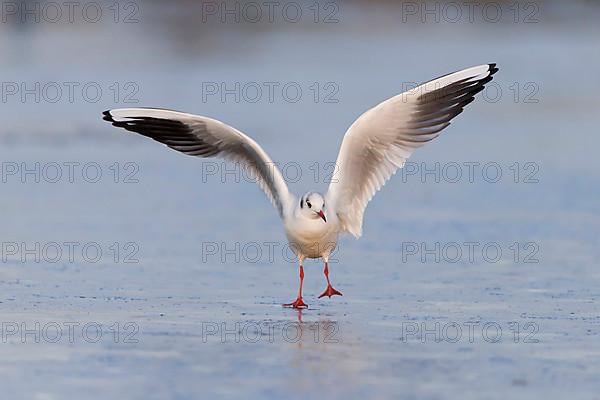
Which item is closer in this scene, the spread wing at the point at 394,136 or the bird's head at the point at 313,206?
the bird's head at the point at 313,206

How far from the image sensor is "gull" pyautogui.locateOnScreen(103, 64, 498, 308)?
9203 millimetres

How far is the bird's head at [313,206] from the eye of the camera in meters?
8.84

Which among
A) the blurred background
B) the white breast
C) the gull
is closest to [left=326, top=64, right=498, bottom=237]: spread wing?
the gull

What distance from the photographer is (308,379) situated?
262 inches

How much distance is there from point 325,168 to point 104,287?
5.06 meters

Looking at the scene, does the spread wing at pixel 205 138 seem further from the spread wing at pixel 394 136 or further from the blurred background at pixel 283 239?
the blurred background at pixel 283 239

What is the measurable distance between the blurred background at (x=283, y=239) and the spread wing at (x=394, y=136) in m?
0.58

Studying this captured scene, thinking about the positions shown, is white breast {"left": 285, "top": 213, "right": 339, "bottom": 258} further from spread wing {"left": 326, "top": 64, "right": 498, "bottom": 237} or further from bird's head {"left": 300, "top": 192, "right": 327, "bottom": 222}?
spread wing {"left": 326, "top": 64, "right": 498, "bottom": 237}

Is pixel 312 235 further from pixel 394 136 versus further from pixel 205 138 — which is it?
pixel 205 138

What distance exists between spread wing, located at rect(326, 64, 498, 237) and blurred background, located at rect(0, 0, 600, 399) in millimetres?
584

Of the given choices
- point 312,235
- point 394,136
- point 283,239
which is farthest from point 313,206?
point 283,239

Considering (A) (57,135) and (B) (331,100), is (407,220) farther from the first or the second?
(B) (331,100)

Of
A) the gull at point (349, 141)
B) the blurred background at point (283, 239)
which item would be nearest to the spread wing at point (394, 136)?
the gull at point (349, 141)

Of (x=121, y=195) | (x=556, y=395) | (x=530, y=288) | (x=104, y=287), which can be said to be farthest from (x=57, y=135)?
(x=556, y=395)
